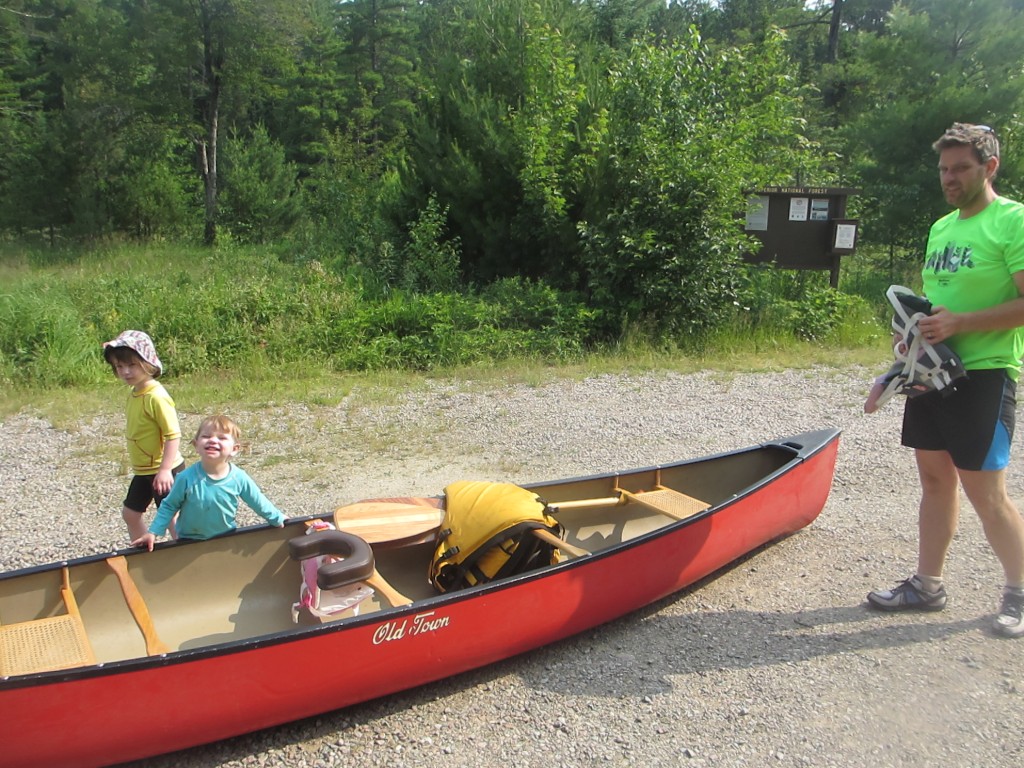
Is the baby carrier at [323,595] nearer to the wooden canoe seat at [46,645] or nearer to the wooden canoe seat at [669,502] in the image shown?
the wooden canoe seat at [46,645]

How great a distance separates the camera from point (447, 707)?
143 inches

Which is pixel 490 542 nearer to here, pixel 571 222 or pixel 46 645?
pixel 46 645

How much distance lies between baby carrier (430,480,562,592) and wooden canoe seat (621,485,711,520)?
947 millimetres

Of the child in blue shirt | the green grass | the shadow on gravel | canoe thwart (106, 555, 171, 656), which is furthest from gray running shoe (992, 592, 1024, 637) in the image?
the green grass

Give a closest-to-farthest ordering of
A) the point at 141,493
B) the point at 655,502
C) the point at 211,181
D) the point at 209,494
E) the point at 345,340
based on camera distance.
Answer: the point at 209,494
the point at 141,493
the point at 655,502
the point at 345,340
the point at 211,181

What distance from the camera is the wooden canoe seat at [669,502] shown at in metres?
5.00

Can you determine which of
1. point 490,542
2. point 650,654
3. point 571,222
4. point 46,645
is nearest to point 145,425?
point 46,645

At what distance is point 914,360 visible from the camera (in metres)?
3.71

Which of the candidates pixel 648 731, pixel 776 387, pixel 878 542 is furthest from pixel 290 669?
pixel 776 387

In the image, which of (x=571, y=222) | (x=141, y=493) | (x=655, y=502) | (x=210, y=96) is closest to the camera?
(x=141, y=493)

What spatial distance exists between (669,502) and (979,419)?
1934 millimetres

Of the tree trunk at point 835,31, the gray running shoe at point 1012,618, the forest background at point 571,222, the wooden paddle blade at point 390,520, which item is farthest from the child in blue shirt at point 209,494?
the tree trunk at point 835,31

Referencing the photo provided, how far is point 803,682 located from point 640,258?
8.22 m

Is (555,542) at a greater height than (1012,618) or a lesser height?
greater
